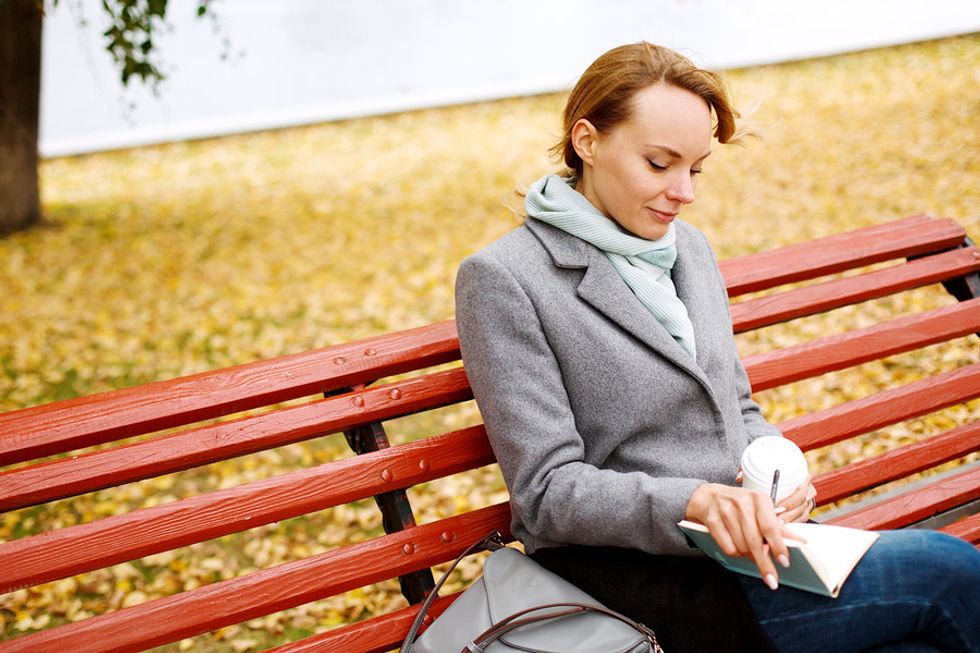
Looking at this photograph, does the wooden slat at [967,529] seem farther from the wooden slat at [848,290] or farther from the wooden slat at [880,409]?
the wooden slat at [848,290]

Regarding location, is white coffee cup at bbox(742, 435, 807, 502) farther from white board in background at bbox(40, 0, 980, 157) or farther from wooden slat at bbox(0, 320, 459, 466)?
white board in background at bbox(40, 0, 980, 157)

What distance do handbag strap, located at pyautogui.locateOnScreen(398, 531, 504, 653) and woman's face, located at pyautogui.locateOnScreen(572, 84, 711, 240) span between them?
86cm

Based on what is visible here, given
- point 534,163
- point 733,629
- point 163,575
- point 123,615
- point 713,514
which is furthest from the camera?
point 534,163

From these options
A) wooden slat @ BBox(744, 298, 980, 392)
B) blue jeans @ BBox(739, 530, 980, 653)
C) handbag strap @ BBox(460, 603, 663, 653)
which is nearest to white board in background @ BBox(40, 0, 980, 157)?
wooden slat @ BBox(744, 298, 980, 392)

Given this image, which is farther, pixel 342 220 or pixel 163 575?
pixel 342 220

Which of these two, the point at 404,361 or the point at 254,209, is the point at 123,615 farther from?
the point at 254,209

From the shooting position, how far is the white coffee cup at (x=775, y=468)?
1938mm

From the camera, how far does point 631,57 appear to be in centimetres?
221

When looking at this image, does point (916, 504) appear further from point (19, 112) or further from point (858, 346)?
point (19, 112)

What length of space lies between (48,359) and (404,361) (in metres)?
4.19

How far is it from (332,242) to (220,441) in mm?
5629

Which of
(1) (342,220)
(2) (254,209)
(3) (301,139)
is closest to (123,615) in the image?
(1) (342,220)

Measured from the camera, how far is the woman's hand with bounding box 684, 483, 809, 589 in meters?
1.75

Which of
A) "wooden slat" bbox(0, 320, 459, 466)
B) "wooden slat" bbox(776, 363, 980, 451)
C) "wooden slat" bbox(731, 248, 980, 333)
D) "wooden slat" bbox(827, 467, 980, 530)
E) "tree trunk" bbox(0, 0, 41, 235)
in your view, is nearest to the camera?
"wooden slat" bbox(0, 320, 459, 466)
